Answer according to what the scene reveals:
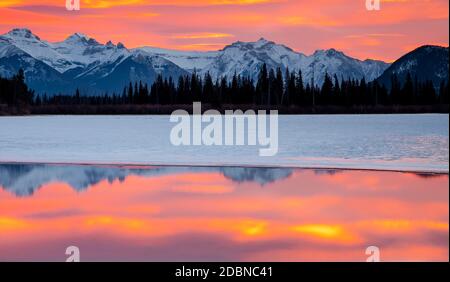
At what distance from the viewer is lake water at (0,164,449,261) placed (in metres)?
8.82

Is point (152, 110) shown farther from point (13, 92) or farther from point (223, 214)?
point (223, 214)

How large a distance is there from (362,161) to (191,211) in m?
8.36

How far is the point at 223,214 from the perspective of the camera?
1151 centimetres

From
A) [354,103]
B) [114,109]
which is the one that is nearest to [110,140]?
[114,109]

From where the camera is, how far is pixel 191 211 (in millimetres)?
11859

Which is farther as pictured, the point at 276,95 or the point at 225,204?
the point at 276,95

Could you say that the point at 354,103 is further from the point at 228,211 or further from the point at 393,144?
the point at 228,211

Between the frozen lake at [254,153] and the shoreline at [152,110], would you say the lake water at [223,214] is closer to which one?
the frozen lake at [254,153]

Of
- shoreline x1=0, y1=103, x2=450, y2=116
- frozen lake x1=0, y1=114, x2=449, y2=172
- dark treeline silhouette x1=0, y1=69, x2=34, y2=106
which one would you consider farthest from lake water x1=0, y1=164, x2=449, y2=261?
dark treeline silhouette x1=0, y1=69, x2=34, y2=106

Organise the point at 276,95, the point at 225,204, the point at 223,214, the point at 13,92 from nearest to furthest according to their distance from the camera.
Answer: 1. the point at 223,214
2. the point at 225,204
3. the point at 13,92
4. the point at 276,95

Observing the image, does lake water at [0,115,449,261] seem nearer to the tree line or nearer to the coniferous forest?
the coniferous forest

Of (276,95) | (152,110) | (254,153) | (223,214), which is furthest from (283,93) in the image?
(223,214)
